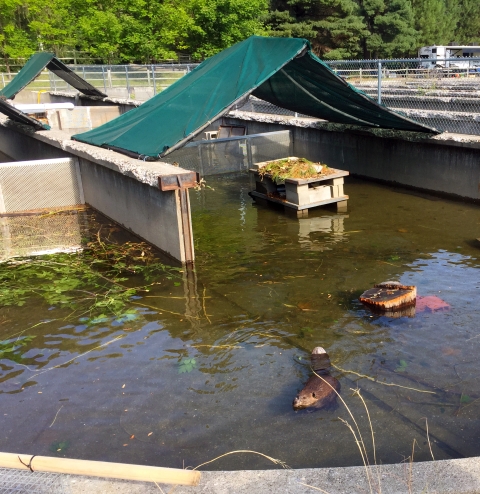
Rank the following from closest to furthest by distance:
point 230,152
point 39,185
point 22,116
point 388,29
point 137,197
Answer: point 137,197
point 39,185
point 22,116
point 230,152
point 388,29

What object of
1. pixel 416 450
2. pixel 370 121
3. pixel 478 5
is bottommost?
pixel 416 450

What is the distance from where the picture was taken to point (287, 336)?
5.83 metres

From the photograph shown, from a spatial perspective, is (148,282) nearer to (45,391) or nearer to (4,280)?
(4,280)

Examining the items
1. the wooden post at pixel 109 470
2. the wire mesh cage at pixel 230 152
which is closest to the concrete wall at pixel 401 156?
the wire mesh cage at pixel 230 152

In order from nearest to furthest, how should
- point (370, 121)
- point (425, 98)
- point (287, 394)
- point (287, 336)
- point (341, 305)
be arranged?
1. point (287, 394)
2. point (287, 336)
3. point (341, 305)
4. point (370, 121)
5. point (425, 98)

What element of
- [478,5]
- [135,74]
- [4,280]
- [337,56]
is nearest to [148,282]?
[4,280]

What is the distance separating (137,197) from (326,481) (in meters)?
6.60

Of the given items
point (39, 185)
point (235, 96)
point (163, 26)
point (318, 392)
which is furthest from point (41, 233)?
point (163, 26)

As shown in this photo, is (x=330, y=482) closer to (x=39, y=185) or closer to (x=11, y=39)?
(x=39, y=185)

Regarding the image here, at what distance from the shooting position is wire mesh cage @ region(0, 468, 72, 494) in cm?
295

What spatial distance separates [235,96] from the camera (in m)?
8.56

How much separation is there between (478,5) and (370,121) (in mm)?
66385

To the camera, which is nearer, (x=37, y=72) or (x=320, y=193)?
(x=320, y=193)

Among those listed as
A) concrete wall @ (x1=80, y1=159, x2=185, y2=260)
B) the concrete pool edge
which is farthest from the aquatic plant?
the concrete pool edge
